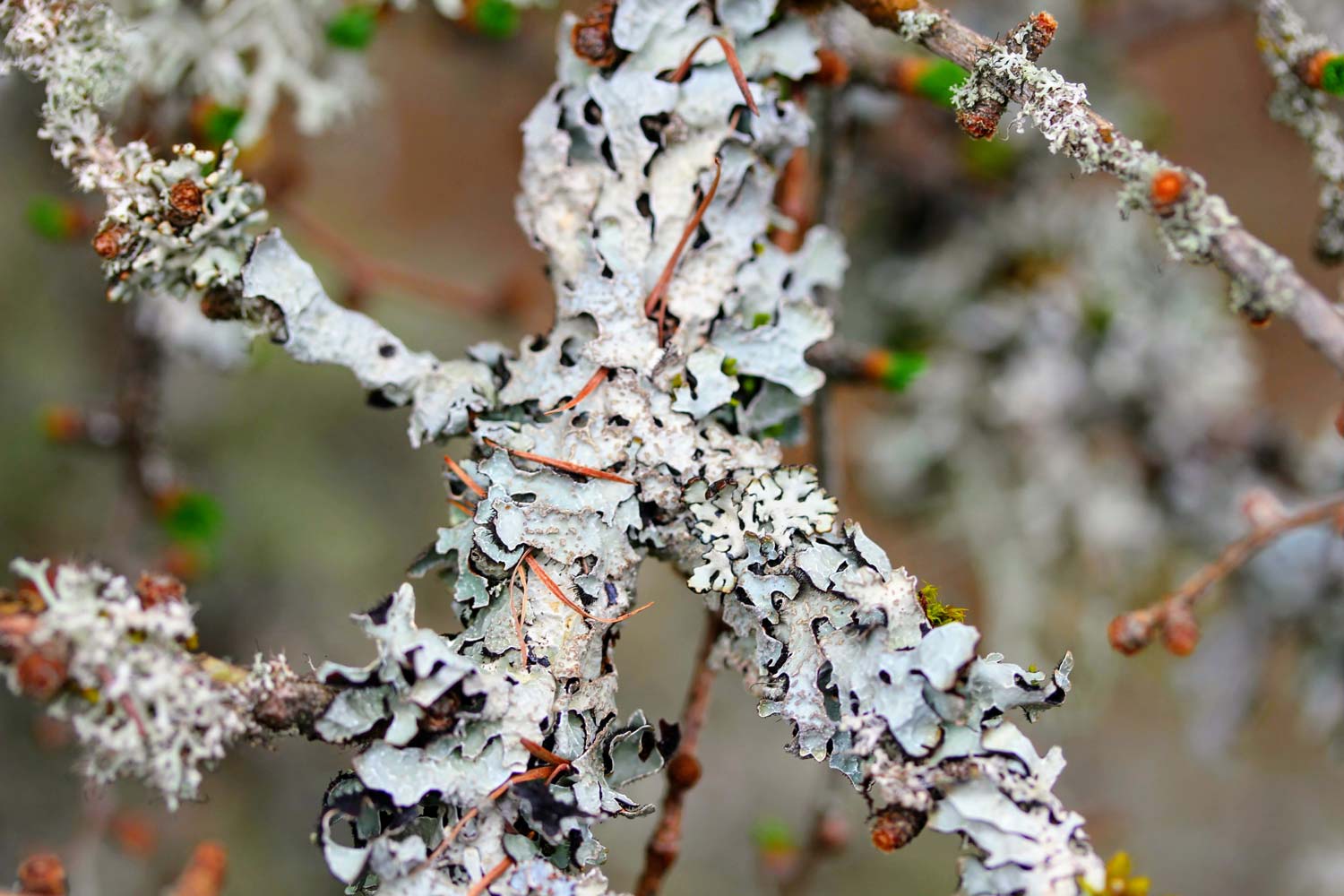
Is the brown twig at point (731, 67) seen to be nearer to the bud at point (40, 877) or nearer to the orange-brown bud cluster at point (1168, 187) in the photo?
the orange-brown bud cluster at point (1168, 187)

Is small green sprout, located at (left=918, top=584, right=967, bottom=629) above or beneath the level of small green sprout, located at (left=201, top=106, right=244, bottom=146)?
beneath

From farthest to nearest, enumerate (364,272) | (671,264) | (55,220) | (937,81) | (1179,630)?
(364,272), (55,220), (937,81), (671,264), (1179,630)

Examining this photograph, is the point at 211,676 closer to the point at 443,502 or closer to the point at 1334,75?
the point at 1334,75

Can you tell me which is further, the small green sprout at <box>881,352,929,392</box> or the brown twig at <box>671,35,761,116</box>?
the small green sprout at <box>881,352,929,392</box>

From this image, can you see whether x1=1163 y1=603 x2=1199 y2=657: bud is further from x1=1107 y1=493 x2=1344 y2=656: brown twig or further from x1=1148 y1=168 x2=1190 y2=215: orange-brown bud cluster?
x1=1148 y1=168 x2=1190 y2=215: orange-brown bud cluster

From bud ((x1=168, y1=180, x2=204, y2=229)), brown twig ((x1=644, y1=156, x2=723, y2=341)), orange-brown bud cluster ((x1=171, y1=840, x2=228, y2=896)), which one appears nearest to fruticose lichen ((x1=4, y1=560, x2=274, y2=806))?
orange-brown bud cluster ((x1=171, y1=840, x2=228, y2=896))

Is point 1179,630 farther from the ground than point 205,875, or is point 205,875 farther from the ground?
point 1179,630

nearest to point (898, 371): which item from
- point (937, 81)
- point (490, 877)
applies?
point (937, 81)

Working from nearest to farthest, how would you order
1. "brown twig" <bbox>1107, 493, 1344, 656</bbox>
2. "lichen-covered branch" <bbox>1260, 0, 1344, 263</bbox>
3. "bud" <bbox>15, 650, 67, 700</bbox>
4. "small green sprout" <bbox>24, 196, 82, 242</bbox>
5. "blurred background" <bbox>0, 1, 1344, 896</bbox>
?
"bud" <bbox>15, 650, 67, 700</bbox>, "brown twig" <bbox>1107, 493, 1344, 656</bbox>, "lichen-covered branch" <bbox>1260, 0, 1344, 263</bbox>, "small green sprout" <bbox>24, 196, 82, 242</bbox>, "blurred background" <bbox>0, 1, 1344, 896</bbox>
